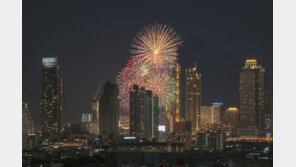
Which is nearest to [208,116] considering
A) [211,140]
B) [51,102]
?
[51,102]

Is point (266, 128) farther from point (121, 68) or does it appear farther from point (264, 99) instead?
point (121, 68)

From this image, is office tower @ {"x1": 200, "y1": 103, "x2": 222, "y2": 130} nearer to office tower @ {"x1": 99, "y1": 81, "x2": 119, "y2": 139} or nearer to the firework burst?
office tower @ {"x1": 99, "y1": 81, "x2": 119, "y2": 139}

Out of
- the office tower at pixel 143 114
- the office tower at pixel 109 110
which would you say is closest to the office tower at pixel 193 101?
the office tower at pixel 109 110

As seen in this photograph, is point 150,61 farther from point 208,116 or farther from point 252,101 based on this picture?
point 208,116

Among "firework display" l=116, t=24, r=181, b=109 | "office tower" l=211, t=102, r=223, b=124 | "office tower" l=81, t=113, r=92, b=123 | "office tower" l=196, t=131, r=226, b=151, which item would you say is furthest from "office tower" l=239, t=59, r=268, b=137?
"firework display" l=116, t=24, r=181, b=109

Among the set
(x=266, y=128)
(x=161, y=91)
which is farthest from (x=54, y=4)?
(x=266, y=128)
